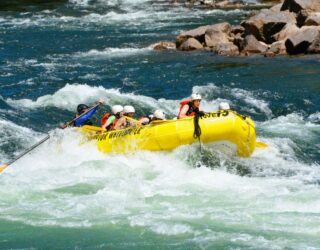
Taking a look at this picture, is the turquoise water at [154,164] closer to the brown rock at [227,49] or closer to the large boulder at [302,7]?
the brown rock at [227,49]

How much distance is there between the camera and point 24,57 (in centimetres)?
2411

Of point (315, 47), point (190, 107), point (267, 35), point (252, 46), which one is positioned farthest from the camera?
point (267, 35)

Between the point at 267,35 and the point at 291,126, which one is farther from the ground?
the point at 267,35

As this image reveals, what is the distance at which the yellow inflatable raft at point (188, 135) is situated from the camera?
1200 centimetres

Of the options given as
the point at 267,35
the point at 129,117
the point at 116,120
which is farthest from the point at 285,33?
the point at 116,120

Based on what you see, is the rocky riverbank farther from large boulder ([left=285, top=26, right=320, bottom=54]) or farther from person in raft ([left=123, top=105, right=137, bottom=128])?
person in raft ([left=123, top=105, right=137, bottom=128])

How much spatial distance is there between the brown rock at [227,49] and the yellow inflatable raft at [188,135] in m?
10.6

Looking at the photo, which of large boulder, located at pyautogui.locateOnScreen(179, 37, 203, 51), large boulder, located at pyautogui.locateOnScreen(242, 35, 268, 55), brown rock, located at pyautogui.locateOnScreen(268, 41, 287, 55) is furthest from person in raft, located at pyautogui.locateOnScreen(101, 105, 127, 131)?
large boulder, located at pyautogui.locateOnScreen(179, 37, 203, 51)

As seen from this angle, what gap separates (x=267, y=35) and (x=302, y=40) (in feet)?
6.84

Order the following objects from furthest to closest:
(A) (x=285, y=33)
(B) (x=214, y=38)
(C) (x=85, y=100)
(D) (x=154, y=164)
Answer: (B) (x=214, y=38), (A) (x=285, y=33), (C) (x=85, y=100), (D) (x=154, y=164)

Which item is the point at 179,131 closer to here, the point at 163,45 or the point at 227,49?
the point at 227,49

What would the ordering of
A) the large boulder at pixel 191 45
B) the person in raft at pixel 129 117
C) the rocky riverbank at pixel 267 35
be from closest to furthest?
the person in raft at pixel 129 117
the rocky riverbank at pixel 267 35
the large boulder at pixel 191 45

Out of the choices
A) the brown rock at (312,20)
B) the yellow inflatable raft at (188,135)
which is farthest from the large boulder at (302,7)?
the yellow inflatable raft at (188,135)

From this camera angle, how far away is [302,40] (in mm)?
22078
